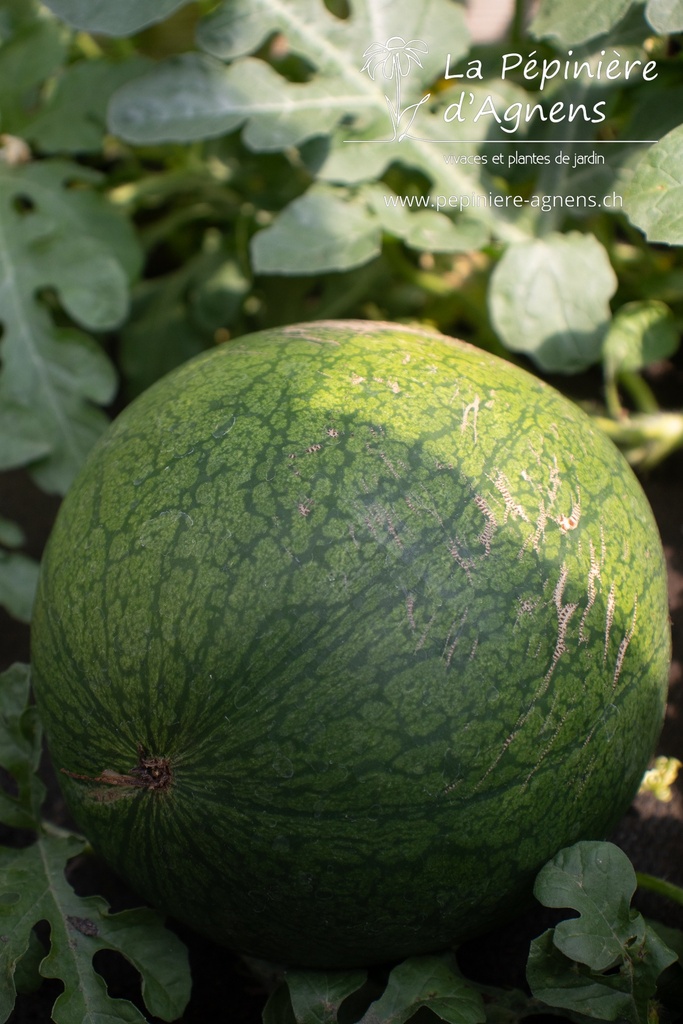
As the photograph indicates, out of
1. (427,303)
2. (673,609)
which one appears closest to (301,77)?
(427,303)

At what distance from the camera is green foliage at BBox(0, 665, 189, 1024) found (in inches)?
62.3

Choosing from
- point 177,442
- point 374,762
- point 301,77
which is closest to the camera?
point 374,762

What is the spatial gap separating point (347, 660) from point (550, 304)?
144 cm

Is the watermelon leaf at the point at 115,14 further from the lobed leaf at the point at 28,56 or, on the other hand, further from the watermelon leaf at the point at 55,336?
the watermelon leaf at the point at 55,336

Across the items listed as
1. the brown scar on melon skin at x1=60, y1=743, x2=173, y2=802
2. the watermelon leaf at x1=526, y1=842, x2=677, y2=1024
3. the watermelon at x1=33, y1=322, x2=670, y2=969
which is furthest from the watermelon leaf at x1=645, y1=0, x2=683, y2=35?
the brown scar on melon skin at x1=60, y1=743, x2=173, y2=802

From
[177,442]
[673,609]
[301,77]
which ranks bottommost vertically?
[673,609]

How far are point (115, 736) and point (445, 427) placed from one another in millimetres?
763

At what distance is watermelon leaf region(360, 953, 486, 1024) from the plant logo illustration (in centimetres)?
207

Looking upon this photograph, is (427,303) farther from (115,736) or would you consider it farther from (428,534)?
(115,736)

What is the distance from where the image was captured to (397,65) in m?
2.62

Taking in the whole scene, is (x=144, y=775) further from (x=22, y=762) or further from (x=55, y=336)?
(x=55, y=336)

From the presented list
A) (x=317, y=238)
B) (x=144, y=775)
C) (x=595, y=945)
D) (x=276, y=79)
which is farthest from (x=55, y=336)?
(x=595, y=945)

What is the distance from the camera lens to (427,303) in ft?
10.8

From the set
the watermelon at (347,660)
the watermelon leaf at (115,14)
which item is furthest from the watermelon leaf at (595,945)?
the watermelon leaf at (115,14)
